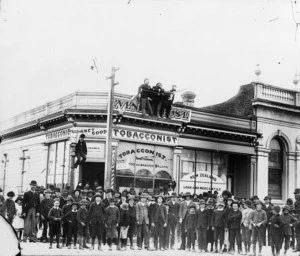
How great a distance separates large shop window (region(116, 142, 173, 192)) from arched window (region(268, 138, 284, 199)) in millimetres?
6326

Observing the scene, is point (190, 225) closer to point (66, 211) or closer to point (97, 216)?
point (97, 216)

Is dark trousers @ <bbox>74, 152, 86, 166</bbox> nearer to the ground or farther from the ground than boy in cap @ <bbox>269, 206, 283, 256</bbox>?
farther from the ground

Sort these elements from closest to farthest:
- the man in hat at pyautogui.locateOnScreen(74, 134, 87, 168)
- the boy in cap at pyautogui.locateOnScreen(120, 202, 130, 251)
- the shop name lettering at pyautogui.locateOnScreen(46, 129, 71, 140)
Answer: the boy in cap at pyautogui.locateOnScreen(120, 202, 130, 251), the man in hat at pyautogui.locateOnScreen(74, 134, 87, 168), the shop name lettering at pyautogui.locateOnScreen(46, 129, 71, 140)

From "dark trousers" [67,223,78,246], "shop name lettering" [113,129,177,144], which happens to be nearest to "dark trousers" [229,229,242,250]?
"dark trousers" [67,223,78,246]

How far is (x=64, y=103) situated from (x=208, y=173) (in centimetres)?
793

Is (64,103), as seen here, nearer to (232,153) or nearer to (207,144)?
(207,144)

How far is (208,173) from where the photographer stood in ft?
73.8

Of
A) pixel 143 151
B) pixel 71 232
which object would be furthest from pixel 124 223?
pixel 143 151

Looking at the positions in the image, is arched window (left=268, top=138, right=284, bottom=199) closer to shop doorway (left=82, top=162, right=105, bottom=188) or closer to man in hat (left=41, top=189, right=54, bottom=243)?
shop doorway (left=82, top=162, right=105, bottom=188)

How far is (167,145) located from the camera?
21.1m

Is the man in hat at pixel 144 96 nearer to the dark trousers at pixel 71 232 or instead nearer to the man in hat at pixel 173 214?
the man in hat at pixel 173 214

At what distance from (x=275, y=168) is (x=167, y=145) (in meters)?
6.94

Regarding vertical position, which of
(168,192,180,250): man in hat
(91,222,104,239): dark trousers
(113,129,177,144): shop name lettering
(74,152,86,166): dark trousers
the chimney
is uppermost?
the chimney

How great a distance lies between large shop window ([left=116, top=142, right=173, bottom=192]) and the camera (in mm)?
19781
